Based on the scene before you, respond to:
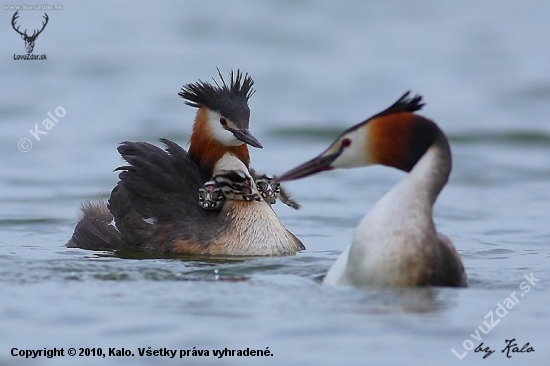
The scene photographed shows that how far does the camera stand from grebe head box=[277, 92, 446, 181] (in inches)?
333

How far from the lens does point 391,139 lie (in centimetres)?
847

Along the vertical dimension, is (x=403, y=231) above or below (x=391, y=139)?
below

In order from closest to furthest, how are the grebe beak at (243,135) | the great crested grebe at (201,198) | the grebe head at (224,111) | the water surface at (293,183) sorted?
the water surface at (293,183) → the great crested grebe at (201,198) → the grebe beak at (243,135) → the grebe head at (224,111)

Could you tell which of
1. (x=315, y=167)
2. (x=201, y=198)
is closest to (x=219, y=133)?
(x=201, y=198)

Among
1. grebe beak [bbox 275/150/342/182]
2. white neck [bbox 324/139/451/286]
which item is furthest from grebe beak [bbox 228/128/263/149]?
white neck [bbox 324/139/451/286]

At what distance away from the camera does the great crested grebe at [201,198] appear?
448 inches

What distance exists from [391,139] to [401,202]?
428 millimetres

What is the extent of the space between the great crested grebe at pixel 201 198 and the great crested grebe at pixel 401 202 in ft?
9.41

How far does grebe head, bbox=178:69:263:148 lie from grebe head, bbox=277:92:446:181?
314 cm

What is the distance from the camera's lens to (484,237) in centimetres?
1270

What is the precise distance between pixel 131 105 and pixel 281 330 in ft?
46.0

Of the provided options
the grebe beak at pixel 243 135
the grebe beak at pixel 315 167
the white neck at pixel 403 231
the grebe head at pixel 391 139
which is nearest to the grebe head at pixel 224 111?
the grebe beak at pixel 243 135

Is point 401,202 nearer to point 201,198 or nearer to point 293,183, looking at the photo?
point 201,198

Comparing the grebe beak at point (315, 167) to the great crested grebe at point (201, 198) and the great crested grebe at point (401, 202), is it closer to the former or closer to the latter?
the great crested grebe at point (401, 202)
